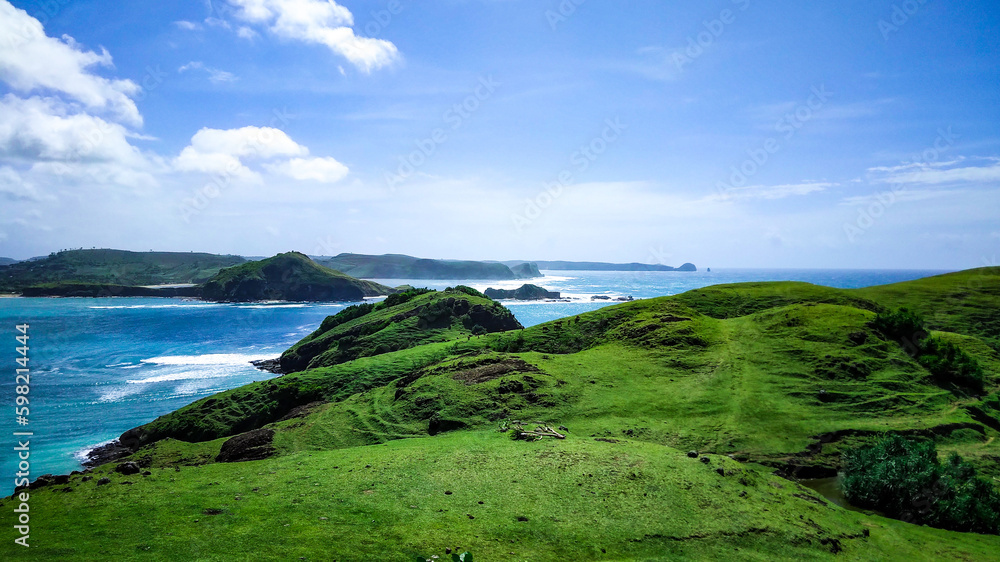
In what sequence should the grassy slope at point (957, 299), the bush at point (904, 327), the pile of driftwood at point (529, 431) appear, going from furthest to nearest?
the grassy slope at point (957, 299)
the bush at point (904, 327)
the pile of driftwood at point (529, 431)

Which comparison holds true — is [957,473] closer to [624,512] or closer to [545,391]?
[624,512]

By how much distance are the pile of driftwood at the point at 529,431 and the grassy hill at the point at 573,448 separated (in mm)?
1015

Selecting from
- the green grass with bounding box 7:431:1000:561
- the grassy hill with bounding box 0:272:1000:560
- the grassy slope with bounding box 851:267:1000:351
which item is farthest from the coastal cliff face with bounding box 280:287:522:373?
the grassy slope with bounding box 851:267:1000:351

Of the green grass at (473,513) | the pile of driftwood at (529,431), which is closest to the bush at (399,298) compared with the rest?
the pile of driftwood at (529,431)

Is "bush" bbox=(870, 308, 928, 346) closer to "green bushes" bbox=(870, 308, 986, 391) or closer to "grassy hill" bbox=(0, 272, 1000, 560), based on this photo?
"green bushes" bbox=(870, 308, 986, 391)

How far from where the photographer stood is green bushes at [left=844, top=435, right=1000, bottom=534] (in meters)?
25.2

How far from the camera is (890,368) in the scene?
140 feet

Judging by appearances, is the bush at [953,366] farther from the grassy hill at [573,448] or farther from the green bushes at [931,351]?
the grassy hill at [573,448]

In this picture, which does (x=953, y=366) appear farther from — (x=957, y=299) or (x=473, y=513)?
(x=473, y=513)

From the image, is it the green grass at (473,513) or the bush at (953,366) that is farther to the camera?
the bush at (953,366)

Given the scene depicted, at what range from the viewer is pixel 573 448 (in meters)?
28.5

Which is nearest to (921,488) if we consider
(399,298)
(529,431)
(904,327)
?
(529,431)

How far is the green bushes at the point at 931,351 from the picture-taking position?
4219 centimetres

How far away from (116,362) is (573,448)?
106 m
